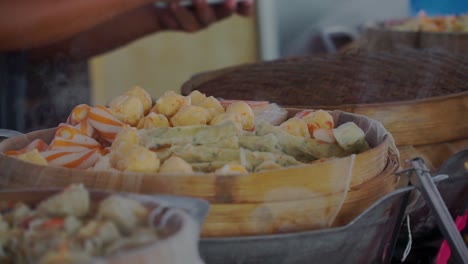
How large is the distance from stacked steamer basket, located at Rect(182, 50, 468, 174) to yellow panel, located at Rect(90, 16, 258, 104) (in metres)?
2.43

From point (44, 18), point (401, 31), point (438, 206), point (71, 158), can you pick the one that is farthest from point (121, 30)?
point (438, 206)

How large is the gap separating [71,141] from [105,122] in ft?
0.31

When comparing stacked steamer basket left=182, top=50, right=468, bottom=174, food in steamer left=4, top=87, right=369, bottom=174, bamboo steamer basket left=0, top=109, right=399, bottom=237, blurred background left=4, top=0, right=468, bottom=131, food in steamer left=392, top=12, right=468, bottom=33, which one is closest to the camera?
bamboo steamer basket left=0, top=109, right=399, bottom=237

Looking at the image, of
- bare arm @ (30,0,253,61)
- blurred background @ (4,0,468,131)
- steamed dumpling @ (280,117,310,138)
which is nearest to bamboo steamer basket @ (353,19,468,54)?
blurred background @ (4,0,468,131)

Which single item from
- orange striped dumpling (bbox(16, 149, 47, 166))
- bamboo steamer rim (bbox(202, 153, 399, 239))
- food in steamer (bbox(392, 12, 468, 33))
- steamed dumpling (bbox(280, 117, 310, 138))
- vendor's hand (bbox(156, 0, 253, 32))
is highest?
orange striped dumpling (bbox(16, 149, 47, 166))

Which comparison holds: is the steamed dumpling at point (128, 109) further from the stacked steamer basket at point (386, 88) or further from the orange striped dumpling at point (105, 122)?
the stacked steamer basket at point (386, 88)

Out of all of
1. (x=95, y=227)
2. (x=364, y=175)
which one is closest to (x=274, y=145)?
(x=364, y=175)

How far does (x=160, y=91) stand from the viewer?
5.27m

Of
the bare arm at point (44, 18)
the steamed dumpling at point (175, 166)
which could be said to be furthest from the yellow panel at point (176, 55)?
the steamed dumpling at point (175, 166)

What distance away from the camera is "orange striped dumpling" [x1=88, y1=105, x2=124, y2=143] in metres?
1.61

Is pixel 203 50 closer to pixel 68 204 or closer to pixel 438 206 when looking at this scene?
pixel 438 206

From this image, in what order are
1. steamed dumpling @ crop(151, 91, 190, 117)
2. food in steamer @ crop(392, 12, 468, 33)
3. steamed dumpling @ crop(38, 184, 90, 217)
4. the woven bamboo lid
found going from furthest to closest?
food in steamer @ crop(392, 12, 468, 33), the woven bamboo lid, steamed dumpling @ crop(151, 91, 190, 117), steamed dumpling @ crop(38, 184, 90, 217)

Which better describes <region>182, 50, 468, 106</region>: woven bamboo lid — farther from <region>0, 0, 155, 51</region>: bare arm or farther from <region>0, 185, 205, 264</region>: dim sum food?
<region>0, 185, 205, 264</region>: dim sum food

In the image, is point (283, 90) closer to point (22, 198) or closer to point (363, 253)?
point (363, 253)
